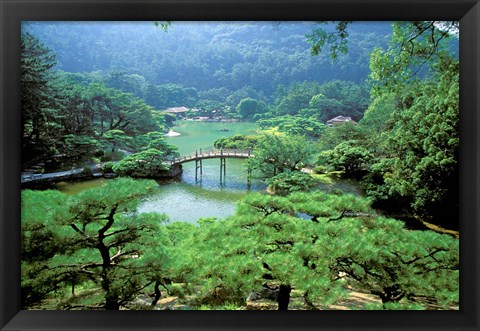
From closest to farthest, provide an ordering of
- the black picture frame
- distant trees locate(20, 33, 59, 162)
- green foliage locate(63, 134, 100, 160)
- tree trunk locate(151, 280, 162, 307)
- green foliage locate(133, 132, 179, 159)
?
the black picture frame
distant trees locate(20, 33, 59, 162)
tree trunk locate(151, 280, 162, 307)
green foliage locate(63, 134, 100, 160)
green foliage locate(133, 132, 179, 159)

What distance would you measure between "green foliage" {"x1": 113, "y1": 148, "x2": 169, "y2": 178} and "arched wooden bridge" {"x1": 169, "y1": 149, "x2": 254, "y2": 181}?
0.11m

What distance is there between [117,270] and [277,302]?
120 cm

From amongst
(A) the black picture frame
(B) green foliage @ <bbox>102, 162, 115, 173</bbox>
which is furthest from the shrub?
(B) green foliage @ <bbox>102, 162, 115, 173</bbox>

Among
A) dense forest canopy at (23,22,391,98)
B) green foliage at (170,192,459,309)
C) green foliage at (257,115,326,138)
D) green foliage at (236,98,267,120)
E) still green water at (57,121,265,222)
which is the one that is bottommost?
green foliage at (170,192,459,309)

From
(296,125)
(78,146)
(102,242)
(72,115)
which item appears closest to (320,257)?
(296,125)

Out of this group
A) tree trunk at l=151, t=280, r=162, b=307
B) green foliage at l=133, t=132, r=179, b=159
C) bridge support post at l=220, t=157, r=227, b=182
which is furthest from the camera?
bridge support post at l=220, t=157, r=227, b=182

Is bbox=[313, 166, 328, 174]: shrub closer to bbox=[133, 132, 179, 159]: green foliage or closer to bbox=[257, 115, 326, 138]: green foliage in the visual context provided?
bbox=[257, 115, 326, 138]: green foliage

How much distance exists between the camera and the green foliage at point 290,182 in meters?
3.45

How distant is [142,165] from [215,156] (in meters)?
0.58

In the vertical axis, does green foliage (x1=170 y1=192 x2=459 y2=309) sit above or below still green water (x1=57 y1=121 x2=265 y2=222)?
below

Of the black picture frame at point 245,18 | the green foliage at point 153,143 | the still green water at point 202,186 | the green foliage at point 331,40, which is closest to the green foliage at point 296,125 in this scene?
the still green water at point 202,186

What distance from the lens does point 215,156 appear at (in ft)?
11.7

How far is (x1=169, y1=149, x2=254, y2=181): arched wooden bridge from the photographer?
3.53m

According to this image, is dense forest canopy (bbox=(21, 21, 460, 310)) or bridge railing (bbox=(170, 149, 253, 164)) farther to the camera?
bridge railing (bbox=(170, 149, 253, 164))
